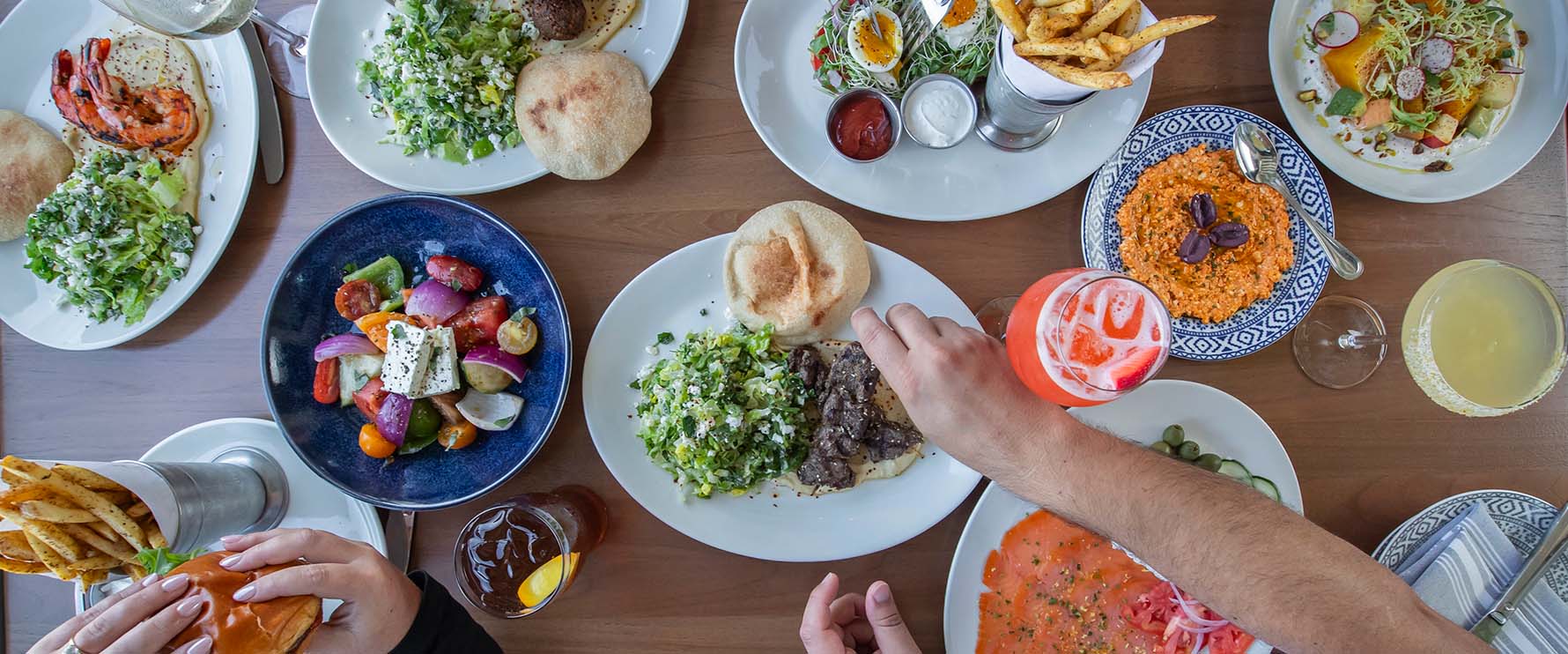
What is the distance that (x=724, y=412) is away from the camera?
2029mm

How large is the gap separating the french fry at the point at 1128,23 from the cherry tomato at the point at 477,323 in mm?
1768

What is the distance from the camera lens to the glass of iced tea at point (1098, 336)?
1444 mm

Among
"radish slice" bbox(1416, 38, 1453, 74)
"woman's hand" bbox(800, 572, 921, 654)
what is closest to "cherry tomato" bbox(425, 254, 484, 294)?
"woman's hand" bbox(800, 572, 921, 654)

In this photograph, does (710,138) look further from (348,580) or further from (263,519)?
(263,519)

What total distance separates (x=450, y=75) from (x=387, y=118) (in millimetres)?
289

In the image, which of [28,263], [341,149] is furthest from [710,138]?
[28,263]

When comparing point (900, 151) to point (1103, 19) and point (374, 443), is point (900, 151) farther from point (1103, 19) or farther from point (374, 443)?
point (374, 443)

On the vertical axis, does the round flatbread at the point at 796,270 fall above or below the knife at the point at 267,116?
below

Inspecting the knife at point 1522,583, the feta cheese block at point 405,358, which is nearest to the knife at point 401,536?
the feta cheese block at point 405,358

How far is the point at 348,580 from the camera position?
5.33 feet

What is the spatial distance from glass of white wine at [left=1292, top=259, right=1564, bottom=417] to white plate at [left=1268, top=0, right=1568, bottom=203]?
32cm

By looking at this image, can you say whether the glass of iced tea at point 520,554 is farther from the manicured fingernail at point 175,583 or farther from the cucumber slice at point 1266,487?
the cucumber slice at point 1266,487

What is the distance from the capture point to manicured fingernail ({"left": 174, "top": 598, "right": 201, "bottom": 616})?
1.40 meters

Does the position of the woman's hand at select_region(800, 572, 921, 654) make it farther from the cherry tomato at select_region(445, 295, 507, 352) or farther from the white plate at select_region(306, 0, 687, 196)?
the white plate at select_region(306, 0, 687, 196)
